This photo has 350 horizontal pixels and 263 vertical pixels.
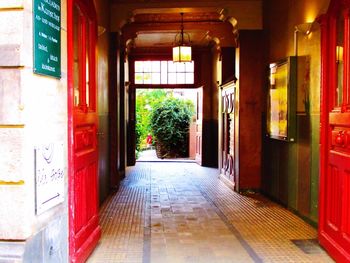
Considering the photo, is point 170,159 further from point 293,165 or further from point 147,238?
point 147,238

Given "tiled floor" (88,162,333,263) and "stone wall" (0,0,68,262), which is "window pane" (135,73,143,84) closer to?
"tiled floor" (88,162,333,263)

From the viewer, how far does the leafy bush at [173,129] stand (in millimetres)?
14484

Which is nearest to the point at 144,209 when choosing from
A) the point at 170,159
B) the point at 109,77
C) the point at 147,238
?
the point at 147,238

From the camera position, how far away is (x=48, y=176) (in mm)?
2846

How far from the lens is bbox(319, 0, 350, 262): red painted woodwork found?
369cm

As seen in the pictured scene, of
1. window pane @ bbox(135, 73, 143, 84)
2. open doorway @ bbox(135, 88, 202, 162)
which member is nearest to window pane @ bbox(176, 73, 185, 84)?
window pane @ bbox(135, 73, 143, 84)

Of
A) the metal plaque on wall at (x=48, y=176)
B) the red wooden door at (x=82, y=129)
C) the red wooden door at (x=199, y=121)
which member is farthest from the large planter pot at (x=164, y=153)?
the metal plaque on wall at (x=48, y=176)

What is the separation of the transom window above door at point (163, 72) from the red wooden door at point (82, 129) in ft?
26.3

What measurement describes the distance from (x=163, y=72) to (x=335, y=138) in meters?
8.88

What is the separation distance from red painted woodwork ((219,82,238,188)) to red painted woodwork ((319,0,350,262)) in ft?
11.8

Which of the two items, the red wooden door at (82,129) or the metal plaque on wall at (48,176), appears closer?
the metal plaque on wall at (48,176)

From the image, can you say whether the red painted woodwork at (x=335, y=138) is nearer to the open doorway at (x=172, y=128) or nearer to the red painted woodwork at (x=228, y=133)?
the red painted woodwork at (x=228, y=133)

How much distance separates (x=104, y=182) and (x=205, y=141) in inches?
205

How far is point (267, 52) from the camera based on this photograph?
720 centimetres
